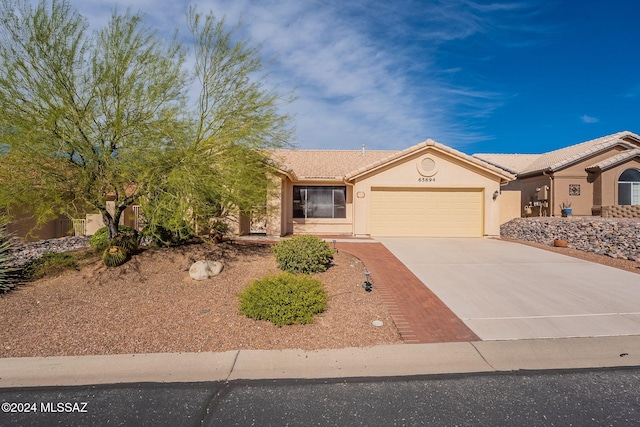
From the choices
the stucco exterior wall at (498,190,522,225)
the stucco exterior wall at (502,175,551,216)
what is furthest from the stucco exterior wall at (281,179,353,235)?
the stucco exterior wall at (502,175,551,216)

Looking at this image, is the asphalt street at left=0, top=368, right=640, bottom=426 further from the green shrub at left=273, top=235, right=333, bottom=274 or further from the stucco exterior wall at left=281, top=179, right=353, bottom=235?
the stucco exterior wall at left=281, top=179, right=353, bottom=235

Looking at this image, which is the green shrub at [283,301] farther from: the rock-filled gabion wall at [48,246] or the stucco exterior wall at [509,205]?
the stucco exterior wall at [509,205]

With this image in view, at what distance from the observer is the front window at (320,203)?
1838 centimetres

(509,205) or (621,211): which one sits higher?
(509,205)

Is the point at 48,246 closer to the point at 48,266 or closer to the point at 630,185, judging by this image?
the point at 48,266

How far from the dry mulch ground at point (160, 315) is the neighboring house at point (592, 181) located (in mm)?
17425

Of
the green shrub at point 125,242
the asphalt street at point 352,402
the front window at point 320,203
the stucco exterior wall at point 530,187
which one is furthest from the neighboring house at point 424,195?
the asphalt street at point 352,402

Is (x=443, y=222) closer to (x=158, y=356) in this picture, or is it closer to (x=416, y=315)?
(x=416, y=315)

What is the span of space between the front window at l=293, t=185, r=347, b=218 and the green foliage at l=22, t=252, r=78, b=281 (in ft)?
35.8

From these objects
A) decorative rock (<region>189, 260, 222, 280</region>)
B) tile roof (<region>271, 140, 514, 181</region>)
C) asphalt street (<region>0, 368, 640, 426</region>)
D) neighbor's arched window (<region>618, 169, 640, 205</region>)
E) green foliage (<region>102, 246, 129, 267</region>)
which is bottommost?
asphalt street (<region>0, 368, 640, 426</region>)

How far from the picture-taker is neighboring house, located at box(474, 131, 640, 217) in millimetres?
19266

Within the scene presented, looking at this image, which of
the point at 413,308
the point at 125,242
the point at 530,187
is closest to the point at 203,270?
the point at 125,242

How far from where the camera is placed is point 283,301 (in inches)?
243

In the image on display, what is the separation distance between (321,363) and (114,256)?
687 centimetres
